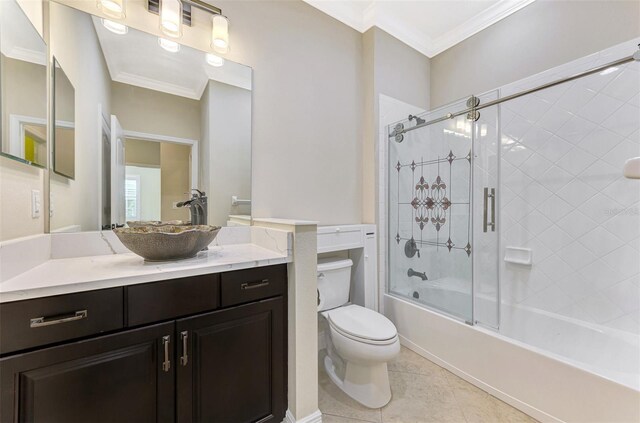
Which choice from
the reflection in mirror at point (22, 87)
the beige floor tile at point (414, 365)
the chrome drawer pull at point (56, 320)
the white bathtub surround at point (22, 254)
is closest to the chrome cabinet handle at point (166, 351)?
the chrome drawer pull at point (56, 320)

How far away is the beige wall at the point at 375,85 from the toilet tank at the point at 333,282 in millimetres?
512

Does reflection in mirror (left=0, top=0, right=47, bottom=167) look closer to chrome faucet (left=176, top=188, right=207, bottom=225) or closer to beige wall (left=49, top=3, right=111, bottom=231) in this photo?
beige wall (left=49, top=3, right=111, bottom=231)

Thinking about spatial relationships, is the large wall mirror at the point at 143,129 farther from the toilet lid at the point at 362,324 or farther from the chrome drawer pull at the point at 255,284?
the toilet lid at the point at 362,324

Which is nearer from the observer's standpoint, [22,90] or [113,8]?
[22,90]

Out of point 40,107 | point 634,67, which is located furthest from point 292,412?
point 634,67

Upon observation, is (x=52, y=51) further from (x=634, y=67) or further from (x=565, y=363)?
(x=634, y=67)

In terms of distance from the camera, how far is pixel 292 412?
130 centimetres

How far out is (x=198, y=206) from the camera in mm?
1564

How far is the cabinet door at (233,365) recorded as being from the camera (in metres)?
1.03

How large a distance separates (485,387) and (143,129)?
2527 millimetres

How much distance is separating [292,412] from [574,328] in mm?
1938

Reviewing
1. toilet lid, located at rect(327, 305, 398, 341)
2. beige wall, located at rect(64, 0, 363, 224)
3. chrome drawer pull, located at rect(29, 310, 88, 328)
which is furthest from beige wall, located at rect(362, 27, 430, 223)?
chrome drawer pull, located at rect(29, 310, 88, 328)

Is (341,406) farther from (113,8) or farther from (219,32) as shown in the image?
(113,8)

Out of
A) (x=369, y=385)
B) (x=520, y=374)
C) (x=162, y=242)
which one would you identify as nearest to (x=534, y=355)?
(x=520, y=374)
